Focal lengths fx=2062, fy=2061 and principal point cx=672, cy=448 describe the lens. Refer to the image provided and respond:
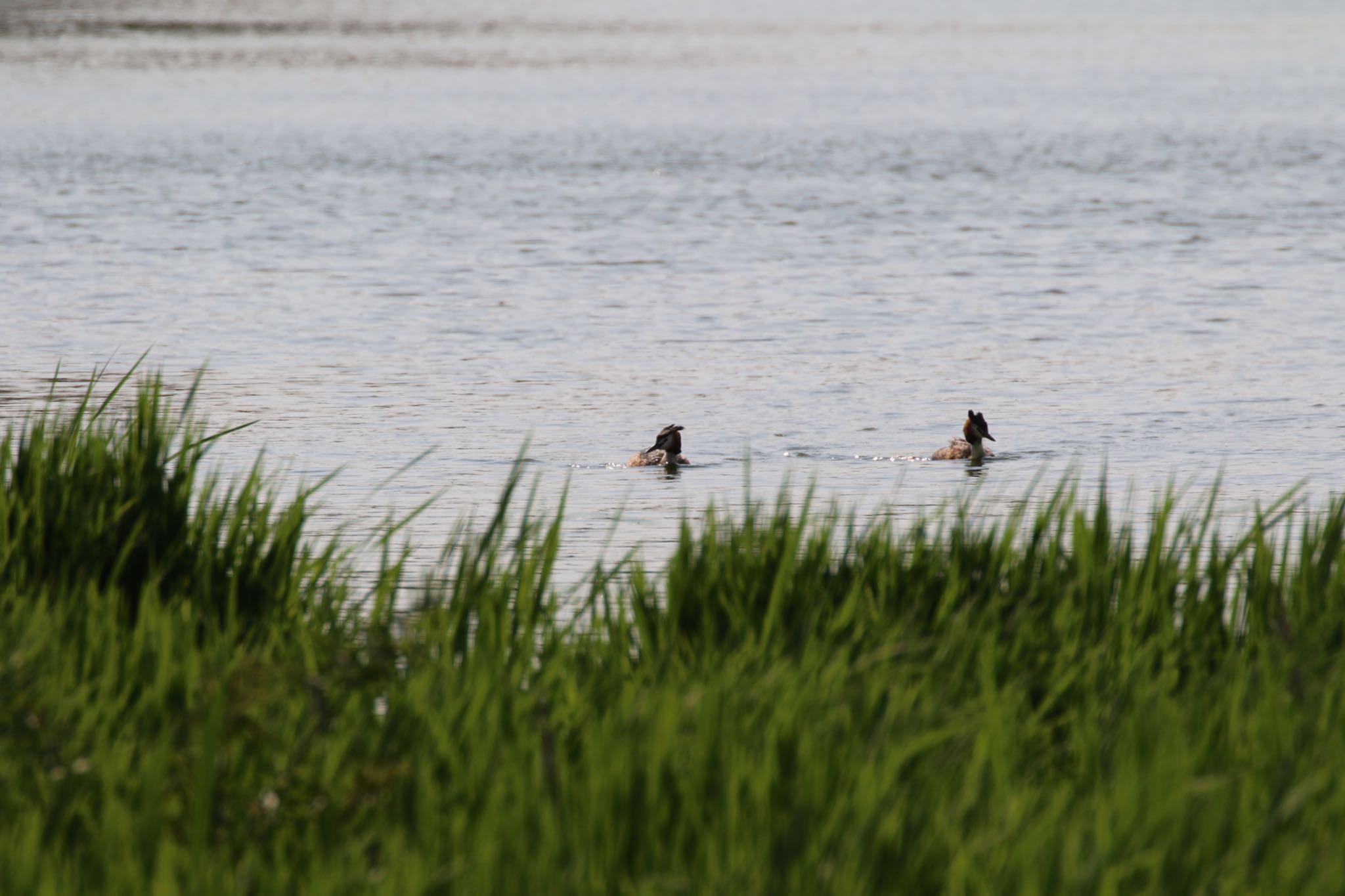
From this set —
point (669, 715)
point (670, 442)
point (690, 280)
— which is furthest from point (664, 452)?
point (690, 280)

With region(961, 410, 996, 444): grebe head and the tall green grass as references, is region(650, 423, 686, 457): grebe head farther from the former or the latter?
the tall green grass

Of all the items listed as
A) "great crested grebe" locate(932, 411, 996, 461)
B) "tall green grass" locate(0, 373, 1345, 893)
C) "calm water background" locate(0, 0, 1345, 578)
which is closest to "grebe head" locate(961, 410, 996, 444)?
"great crested grebe" locate(932, 411, 996, 461)

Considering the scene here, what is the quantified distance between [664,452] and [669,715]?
9276mm

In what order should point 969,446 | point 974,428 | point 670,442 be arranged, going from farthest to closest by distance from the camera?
1. point 974,428
2. point 969,446
3. point 670,442

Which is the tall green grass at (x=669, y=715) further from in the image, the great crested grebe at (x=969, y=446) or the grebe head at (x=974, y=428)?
the grebe head at (x=974, y=428)

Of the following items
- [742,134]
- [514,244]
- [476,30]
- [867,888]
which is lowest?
[867,888]

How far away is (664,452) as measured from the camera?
14.4 meters

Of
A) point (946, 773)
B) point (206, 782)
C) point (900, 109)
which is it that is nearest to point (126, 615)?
point (206, 782)

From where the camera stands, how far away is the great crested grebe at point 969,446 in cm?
1474

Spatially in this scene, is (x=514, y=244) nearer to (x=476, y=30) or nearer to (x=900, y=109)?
(x=900, y=109)

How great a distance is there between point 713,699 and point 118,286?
2093cm

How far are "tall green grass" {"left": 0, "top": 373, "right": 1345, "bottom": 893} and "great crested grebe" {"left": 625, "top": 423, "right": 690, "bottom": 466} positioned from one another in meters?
6.65

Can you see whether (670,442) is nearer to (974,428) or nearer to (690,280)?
(974,428)

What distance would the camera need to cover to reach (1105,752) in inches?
220
